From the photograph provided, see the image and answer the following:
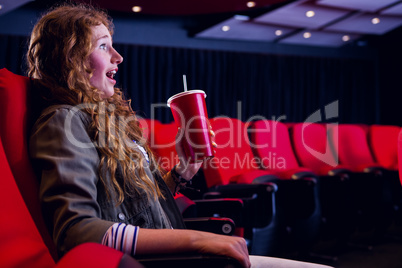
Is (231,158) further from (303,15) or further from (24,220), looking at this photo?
(303,15)

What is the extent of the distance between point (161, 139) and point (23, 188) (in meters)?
1.67

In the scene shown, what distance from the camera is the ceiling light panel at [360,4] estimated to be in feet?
14.0

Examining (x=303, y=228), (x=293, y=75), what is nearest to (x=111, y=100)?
(x=303, y=228)

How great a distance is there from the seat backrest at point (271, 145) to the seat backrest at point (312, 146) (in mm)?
87

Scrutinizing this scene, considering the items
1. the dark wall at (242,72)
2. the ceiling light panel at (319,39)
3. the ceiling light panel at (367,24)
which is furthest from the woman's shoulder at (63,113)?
the ceiling light panel at (319,39)

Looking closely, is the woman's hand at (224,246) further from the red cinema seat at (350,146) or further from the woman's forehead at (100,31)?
the red cinema seat at (350,146)

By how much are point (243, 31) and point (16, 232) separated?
4799 mm

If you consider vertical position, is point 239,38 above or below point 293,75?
above

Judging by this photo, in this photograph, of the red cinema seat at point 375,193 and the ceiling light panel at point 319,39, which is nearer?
the red cinema seat at point 375,193

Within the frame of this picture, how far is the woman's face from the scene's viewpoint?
0.91m

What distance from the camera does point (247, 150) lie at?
7.76 ft

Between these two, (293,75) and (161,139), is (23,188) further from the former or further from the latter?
(293,75)

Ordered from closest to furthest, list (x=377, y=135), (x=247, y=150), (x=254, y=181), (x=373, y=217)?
(x=254, y=181) < (x=247, y=150) < (x=373, y=217) < (x=377, y=135)

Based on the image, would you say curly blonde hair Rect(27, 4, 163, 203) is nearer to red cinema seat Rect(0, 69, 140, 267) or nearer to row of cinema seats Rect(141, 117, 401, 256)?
red cinema seat Rect(0, 69, 140, 267)
